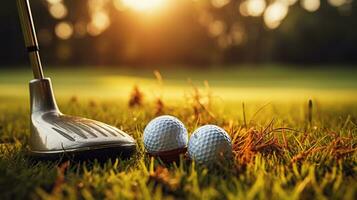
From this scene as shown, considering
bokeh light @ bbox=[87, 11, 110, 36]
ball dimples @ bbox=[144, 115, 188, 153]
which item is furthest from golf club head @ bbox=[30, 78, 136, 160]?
bokeh light @ bbox=[87, 11, 110, 36]

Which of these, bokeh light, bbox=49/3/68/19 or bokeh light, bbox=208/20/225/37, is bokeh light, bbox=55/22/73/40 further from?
bokeh light, bbox=208/20/225/37

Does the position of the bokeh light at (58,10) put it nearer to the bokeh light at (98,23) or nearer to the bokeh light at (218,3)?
the bokeh light at (98,23)

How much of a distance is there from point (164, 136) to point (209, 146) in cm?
30

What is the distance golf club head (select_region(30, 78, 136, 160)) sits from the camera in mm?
2535

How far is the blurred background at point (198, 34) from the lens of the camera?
3203cm

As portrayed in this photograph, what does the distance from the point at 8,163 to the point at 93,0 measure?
107ft

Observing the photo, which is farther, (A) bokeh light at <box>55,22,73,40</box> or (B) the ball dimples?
(A) bokeh light at <box>55,22,73,40</box>

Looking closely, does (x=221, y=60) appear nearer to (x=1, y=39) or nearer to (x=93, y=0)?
(x=93, y=0)

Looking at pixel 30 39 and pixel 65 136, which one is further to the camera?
pixel 30 39

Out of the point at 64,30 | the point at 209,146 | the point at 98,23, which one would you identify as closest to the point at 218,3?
the point at 98,23

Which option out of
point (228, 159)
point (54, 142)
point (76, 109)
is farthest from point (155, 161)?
point (76, 109)

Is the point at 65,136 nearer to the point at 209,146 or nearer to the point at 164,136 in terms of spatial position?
the point at 164,136

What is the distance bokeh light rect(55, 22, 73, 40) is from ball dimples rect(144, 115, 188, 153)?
97.0ft

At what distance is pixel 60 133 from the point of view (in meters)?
2.63
